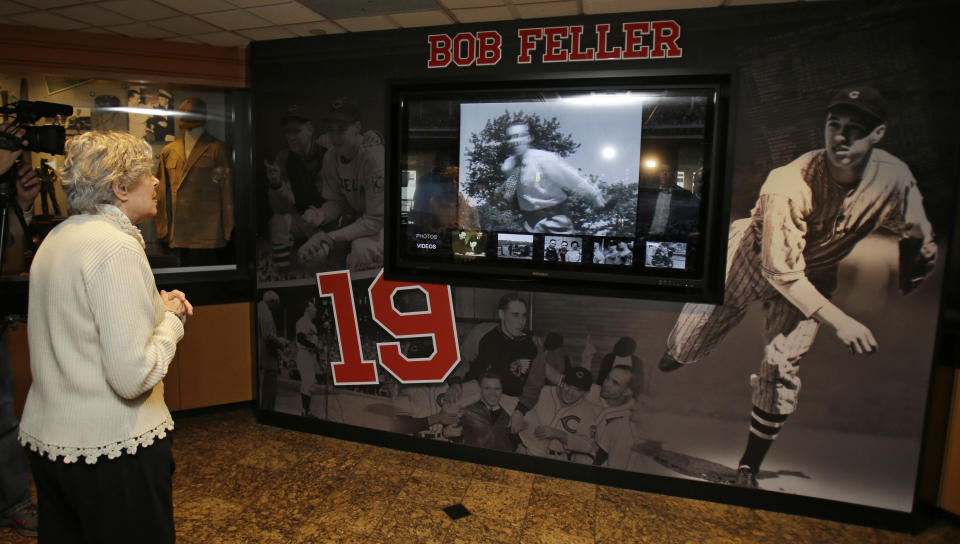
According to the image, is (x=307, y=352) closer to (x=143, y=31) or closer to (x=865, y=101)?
(x=143, y=31)

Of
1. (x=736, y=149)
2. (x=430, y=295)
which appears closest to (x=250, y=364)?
(x=430, y=295)

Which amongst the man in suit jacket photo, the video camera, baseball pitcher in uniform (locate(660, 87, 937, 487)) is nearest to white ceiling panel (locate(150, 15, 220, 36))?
the man in suit jacket photo

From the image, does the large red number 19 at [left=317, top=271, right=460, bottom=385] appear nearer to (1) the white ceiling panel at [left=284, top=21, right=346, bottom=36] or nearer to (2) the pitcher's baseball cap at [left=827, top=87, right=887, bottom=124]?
(1) the white ceiling panel at [left=284, top=21, right=346, bottom=36]

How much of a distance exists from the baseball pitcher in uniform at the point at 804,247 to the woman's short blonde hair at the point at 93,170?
8.31ft

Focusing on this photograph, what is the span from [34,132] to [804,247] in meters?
3.52

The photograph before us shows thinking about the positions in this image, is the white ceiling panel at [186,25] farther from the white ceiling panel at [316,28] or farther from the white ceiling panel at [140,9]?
the white ceiling panel at [316,28]

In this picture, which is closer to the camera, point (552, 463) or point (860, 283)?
point (860, 283)

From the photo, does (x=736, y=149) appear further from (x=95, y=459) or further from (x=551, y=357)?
(x=95, y=459)

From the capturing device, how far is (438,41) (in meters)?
2.98

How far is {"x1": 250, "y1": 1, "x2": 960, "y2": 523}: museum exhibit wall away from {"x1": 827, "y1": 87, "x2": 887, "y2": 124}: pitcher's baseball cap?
38 mm

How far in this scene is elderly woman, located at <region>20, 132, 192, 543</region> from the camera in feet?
4.37

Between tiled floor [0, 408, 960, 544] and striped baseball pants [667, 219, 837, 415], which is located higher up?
striped baseball pants [667, 219, 837, 415]

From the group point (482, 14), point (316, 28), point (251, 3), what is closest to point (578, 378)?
point (482, 14)

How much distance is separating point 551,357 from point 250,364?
7.67 ft
